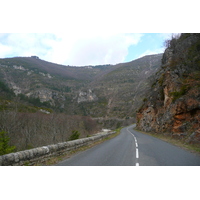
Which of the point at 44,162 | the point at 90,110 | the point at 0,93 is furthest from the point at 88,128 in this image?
the point at 44,162

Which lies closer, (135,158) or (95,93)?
(135,158)

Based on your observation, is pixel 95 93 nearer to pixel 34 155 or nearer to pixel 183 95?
pixel 183 95

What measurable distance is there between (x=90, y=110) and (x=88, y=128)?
5323cm

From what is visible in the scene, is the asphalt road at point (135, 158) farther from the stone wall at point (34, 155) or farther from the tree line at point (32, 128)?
the tree line at point (32, 128)

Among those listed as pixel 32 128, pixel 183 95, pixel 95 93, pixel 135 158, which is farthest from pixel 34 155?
pixel 95 93

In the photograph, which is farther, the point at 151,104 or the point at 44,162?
the point at 151,104

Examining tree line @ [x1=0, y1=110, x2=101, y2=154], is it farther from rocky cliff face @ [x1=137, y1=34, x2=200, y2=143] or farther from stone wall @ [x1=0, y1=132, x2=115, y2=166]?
stone wall @ [x1=0, y1=132, x2=115, y2=166]

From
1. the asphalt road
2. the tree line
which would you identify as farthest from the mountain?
the asphalt road

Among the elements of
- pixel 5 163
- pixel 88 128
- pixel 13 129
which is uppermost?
pixel 5 163

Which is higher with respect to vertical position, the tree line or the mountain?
the mountain

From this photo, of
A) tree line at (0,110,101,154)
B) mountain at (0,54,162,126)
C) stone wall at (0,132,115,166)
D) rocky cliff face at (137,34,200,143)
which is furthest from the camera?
mountain at (0,54,162,126)

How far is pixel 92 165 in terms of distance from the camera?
6.87 meters

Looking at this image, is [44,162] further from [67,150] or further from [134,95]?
[134,95]

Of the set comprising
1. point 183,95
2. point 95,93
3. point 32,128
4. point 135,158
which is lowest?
point 32,128
